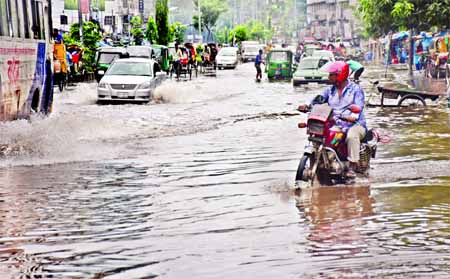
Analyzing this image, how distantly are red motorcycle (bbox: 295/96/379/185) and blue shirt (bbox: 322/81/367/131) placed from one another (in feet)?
0.36

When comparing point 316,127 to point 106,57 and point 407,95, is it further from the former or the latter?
point 106,57

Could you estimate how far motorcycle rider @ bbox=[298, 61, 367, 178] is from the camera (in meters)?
10.9

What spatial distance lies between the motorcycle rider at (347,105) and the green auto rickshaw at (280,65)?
33823 mm

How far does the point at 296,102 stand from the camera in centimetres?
2852

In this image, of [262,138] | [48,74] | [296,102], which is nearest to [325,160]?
[262,138]

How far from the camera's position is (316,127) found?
10539mm

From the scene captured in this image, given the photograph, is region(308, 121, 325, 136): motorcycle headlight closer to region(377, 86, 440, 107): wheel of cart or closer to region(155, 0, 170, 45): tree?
region(377, 86, 440, 107): wheel of cart

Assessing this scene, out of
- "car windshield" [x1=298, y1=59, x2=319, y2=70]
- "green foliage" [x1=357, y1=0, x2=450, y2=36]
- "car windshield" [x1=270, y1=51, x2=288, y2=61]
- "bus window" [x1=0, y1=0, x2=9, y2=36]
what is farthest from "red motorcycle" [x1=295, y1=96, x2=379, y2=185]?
"car windshield" [x1=270, y1=51, x2=288, y2=61]

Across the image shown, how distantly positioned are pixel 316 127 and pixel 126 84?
57.4ft

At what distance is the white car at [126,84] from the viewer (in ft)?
90.1

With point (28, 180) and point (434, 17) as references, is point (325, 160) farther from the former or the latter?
point (434, 17)

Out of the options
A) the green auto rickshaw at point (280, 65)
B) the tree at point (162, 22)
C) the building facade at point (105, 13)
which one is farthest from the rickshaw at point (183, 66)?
the tree at point (162, 22)

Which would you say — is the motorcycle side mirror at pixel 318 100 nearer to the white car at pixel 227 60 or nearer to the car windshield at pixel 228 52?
the white car at pixel 227 60

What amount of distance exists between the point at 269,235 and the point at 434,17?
3261 cm
